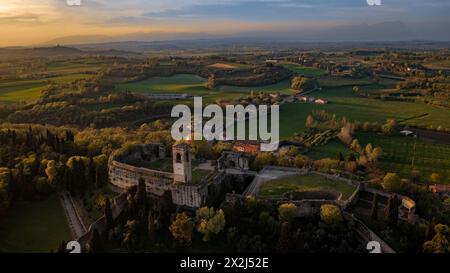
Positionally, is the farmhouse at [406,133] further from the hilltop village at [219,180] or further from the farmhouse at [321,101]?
the farmhouse at [321,101]

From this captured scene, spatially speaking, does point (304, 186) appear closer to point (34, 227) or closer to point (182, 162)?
point (182, 162)

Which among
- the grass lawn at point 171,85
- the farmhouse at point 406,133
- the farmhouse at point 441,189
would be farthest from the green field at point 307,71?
the farmhouse at point 441,189

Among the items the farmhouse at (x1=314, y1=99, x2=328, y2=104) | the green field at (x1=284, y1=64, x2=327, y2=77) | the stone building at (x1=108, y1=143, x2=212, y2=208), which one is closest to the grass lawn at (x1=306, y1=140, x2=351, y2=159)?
the stone building at (x1=108, y1=143, x2=212, y2=208)

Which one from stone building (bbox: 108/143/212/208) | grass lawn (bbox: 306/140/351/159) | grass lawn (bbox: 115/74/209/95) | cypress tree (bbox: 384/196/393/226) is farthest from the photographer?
grass lawn (bbox: 115/74/209/95)

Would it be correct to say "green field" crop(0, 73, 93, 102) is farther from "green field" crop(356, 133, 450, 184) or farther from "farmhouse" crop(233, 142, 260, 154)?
"green field" crop(356, 133, 450, 184)

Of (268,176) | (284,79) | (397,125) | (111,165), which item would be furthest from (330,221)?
(284,79)

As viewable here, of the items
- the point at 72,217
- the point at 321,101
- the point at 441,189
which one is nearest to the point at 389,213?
the point at 441,189
